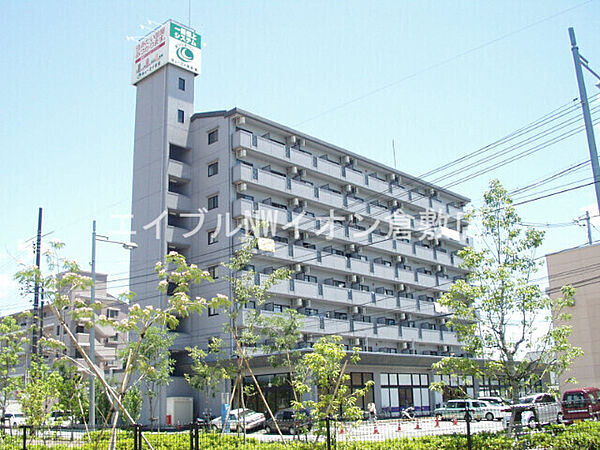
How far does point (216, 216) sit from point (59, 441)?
27.3 metres

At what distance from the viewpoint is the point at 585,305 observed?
139 feet

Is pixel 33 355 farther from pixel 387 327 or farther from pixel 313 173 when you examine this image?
pixel 387 327

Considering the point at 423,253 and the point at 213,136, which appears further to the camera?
the point at 423,253

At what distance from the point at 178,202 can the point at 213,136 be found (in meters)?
6.04

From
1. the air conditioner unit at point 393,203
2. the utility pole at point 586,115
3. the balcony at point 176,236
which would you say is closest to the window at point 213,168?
the balcony at point 176,236

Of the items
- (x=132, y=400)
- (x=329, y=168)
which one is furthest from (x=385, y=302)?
(x=132, y=400)

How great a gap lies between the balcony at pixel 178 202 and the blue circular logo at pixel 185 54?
11.7 metres

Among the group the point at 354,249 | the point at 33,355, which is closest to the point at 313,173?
the point at 354,249

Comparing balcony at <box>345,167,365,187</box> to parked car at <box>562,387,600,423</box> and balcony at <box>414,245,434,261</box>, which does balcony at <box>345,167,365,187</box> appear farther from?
parked car at <box>562,387,600,423</box>

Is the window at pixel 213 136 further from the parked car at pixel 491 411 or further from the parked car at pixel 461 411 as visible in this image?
the parked car at pixel 491 411

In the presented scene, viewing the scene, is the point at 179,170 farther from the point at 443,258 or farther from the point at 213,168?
the point at 443,258

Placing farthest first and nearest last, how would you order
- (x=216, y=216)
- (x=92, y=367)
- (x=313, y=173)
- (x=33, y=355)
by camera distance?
(x=313, y=173) → (x=216, y=216) → (x=33, y=355) → (x=92, y=367)

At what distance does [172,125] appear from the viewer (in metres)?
47.8

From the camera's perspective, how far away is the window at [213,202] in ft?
152
